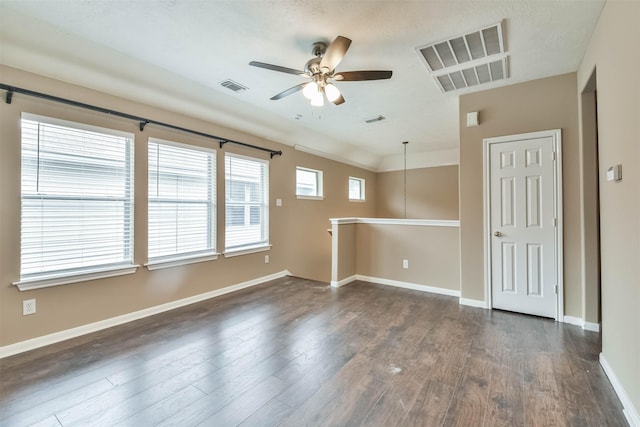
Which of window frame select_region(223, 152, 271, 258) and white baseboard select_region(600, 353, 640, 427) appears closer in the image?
white baseboard select_region(600, 353, 640, 427)

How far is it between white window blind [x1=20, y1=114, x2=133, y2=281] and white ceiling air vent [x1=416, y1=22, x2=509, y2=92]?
3.31m

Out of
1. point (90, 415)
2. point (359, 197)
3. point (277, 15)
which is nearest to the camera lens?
point (90, 415)

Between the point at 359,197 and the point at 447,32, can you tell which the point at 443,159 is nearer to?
the point at 359,197

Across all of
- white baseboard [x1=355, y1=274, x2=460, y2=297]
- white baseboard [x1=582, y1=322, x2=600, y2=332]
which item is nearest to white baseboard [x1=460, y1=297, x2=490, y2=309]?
white baseboard [x1=355, y1=274, x2=460, y2=297]

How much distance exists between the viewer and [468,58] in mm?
2715

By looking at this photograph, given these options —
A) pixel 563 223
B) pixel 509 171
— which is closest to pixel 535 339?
pixel 563 223

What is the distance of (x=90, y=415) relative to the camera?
1.63m

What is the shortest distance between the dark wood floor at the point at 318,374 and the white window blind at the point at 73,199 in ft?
2.56

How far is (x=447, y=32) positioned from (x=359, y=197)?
512cm

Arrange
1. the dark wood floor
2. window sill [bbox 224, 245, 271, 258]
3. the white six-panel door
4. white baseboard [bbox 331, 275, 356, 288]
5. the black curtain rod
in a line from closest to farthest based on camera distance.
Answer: the dark wood floor → the black curtain rod → the white six-panel door → window sill [bbox 224, 245, 271, 258] → white baseboard [bbox 331, 275, 356, 288]

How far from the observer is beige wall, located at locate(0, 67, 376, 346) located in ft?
7.59

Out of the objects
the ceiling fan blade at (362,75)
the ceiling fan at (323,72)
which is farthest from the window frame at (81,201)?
the ceiling fan blade at (362,75)

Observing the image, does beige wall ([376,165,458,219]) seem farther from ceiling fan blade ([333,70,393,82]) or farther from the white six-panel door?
ceiling fan blade ([333,70,393,82])

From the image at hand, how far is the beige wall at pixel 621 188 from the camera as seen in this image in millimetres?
1537
